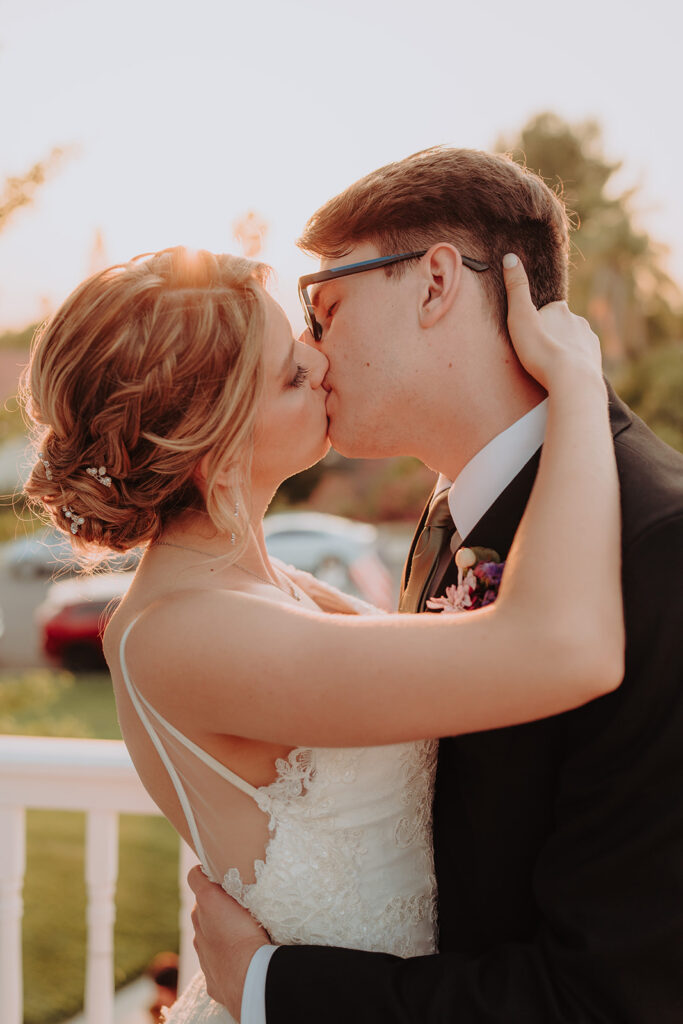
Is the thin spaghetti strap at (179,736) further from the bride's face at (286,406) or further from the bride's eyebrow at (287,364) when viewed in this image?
the bride's eyebrow at (287,364)

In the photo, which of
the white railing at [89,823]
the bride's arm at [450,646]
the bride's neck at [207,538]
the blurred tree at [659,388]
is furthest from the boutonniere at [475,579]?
the blurred tree at [659,388]

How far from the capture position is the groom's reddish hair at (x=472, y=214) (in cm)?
212

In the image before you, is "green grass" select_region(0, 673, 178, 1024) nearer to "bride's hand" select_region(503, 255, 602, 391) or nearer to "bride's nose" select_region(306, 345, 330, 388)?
"bride's nose" select_region(306, 345, 330, 388)

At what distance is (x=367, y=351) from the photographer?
2219 mm

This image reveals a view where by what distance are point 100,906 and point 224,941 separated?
1026 mm

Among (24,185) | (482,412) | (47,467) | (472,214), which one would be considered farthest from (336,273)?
(24,185)

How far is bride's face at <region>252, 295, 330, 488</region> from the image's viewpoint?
2039 millimetres

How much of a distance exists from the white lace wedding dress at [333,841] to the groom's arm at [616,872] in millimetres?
300

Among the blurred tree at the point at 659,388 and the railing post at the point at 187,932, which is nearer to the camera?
the railing post at the point at 187,932

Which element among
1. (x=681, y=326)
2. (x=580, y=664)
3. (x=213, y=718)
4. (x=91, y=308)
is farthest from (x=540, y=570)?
(x=681, y=326)

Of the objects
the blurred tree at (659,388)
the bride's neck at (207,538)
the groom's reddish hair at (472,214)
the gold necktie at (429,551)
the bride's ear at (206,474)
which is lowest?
the blurred tree at (659,388)

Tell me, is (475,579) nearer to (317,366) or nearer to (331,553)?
(317,366)

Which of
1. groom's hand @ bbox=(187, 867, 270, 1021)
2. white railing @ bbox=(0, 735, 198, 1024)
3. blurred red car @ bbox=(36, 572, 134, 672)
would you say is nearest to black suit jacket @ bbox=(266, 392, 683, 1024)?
groom's hand @ bbox=(187, 867, 270, 1021)

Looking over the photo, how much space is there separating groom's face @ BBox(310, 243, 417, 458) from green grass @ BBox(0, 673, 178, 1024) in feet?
15.9
